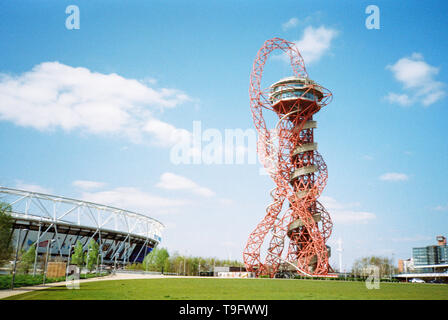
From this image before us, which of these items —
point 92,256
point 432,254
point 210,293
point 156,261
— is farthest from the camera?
point 432,254

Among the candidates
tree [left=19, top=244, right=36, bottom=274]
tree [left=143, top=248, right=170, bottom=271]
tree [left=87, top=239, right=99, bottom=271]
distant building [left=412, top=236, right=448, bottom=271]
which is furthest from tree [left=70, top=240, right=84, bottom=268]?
distant building [left=412, top=236, right=448, bottom=271]

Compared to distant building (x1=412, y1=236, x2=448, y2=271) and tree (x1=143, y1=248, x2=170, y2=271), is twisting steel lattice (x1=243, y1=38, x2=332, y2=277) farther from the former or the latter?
distant building (x1=412, y1=236, x2=448, y2=271)

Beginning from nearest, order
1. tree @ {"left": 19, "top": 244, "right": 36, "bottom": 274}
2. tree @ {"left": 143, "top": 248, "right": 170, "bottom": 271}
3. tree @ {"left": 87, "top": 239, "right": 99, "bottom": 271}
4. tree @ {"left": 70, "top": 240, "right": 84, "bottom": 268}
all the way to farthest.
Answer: tree @ {"left": 19, "top": 244, "right": 36, "bottom": 274} → tree @ {"left": 87, "top": 239, "right": 99, "bottom": 271} → tree @ {"left": 70, "top": 240, "right": 84, "bottom": 268} → tree @ {"left": 143, "top": 248, "right": 170, "bottom": 271}

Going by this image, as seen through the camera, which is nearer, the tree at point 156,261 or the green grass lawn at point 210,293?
the green grass lawn at point 210,293

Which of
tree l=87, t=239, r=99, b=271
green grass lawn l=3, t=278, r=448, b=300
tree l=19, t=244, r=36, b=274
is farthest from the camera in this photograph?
tree l=87, t=239, r=99, b=271

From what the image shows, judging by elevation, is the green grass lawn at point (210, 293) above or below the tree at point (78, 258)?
above

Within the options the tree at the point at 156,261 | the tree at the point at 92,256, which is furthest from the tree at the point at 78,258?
the tree at the point at 156,261

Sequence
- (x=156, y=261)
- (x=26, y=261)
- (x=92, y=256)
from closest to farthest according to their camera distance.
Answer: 1. (x=26, y=261)
2. (x=92, y=256)
3. (x=156, y=261)

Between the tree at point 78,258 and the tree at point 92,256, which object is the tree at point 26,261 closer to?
the tree at point 78,258

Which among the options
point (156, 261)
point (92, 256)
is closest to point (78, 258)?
point (92, 256)

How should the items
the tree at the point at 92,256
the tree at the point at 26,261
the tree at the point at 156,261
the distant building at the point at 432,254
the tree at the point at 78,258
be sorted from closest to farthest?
the tree at the point at 26,261 → the tree at the point at 92,256 → the tree at the point at 78,258 → the tree at the point at 156,261 → the distant building at the point at 432,254

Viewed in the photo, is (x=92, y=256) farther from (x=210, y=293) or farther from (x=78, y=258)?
(x=210, y=293)
